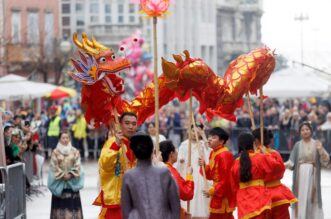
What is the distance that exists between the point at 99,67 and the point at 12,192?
168cm

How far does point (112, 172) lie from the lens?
12492mm

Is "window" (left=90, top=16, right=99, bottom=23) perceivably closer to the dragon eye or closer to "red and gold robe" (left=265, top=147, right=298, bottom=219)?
"red and gold robe" (left=265, top=147, right=298, bottom=219)

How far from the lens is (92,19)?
7656 cm

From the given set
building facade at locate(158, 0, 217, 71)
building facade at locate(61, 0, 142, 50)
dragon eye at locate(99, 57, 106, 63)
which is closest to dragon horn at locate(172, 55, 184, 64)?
dragon eye at locate(99, 57, 106, 63)

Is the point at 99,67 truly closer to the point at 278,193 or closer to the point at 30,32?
the point at 278,193

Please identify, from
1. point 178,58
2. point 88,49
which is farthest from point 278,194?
point 88,49

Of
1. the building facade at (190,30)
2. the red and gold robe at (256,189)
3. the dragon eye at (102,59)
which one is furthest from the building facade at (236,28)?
the dragon eye at (102,59)

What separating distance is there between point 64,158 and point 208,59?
72.5 metres

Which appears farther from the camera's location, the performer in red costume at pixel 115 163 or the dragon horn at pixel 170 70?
the dragon horn at pixel 170 70

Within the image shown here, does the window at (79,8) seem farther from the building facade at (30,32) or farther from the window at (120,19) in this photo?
the building facade at (30,32)

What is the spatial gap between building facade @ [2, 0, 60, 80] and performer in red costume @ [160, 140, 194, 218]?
38.2m

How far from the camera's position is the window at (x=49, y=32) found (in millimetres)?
57406

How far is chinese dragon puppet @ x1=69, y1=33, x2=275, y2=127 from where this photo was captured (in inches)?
513

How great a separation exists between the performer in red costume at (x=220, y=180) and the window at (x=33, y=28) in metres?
44.5
